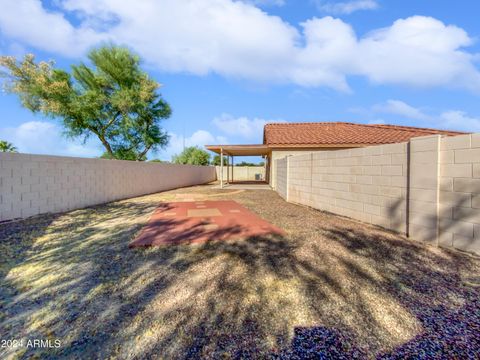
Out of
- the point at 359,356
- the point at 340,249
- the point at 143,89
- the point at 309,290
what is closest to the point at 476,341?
the point at 359,356

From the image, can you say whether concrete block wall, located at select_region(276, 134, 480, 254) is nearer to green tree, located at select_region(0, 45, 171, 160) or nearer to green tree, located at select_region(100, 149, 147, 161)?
green tree, located at select_region(0, 45, 171, 160)

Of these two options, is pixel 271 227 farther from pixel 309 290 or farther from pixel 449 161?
pixel 449 161

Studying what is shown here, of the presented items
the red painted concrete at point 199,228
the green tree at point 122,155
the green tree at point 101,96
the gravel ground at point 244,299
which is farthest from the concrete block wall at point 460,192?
the green tree at point 122,155

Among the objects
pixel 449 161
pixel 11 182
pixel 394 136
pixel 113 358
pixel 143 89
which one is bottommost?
pixel 113 358

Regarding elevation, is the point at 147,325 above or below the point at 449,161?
below

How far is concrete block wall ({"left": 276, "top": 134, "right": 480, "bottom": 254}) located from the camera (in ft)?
11.4

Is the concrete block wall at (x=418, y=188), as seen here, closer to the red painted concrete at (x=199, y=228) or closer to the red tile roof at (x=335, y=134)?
the red painted concrete at (x=199, y=228)

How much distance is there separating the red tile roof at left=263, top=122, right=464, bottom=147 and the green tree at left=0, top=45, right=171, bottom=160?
8.94 meters

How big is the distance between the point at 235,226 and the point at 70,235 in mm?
3358

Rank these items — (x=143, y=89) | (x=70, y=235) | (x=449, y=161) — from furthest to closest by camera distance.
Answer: (x=143, y=89), (x=70, y=235), (x=449, y=161)

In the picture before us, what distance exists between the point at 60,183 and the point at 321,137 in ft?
42.9

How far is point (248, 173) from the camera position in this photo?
27422 millimetres

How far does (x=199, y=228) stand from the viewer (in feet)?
17.4

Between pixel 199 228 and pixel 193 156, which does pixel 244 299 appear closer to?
pixel 199 228
